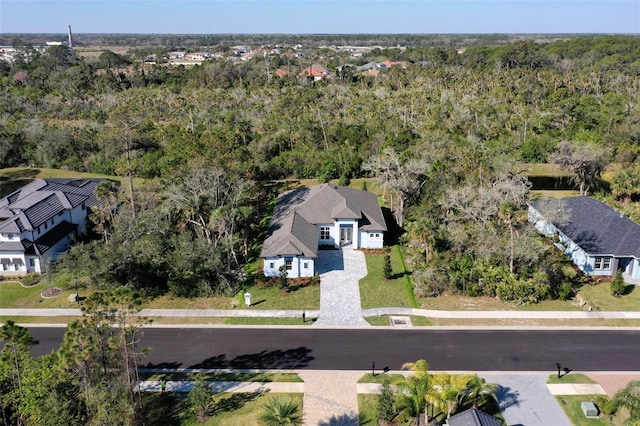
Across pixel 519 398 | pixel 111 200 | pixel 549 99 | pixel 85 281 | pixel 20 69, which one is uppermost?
pixel 20 69

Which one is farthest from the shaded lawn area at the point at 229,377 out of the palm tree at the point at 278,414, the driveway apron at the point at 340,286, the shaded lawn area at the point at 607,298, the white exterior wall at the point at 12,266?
the shaded lawn area at the point at 607,298

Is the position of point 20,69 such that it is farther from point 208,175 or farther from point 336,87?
point 208,175

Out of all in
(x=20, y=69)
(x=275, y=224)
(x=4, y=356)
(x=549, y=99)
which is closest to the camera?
(x=4, y=356)

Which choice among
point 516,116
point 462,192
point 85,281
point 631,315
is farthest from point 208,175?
point 516,116

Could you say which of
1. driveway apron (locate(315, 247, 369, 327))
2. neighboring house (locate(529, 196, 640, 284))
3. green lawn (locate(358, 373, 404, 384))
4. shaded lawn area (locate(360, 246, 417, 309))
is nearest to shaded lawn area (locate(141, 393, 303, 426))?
green lawn (locate(358, 373, 404, 384))

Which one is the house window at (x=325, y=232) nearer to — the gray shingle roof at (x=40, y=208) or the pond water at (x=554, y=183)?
the gray shingle roof at (x=40, y=208)

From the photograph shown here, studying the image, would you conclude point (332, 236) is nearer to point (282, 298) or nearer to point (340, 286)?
point (340, 286)
